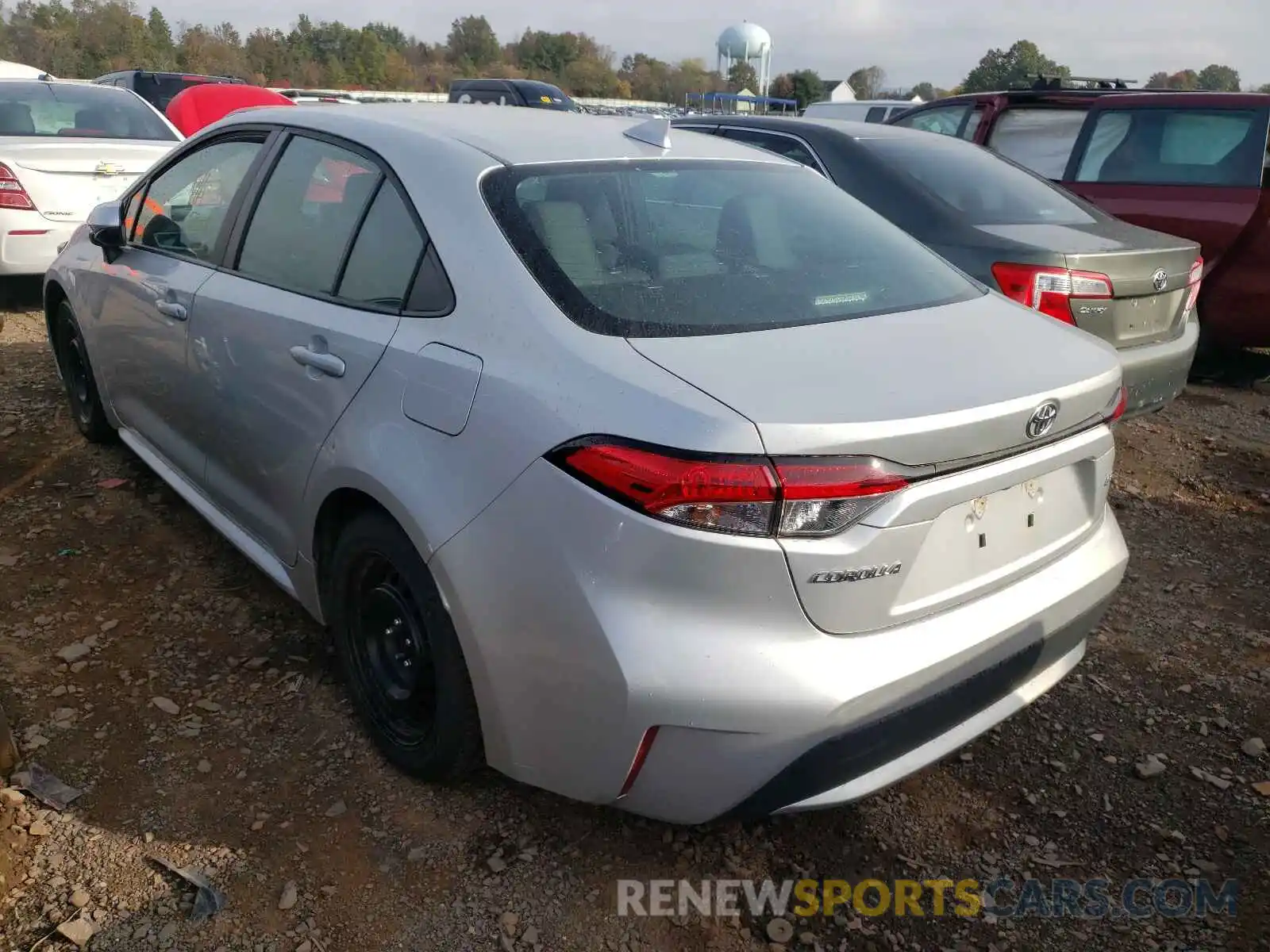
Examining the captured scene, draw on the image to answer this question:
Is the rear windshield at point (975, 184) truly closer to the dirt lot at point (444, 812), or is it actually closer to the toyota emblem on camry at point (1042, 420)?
the dirt lot at point (444, 812)

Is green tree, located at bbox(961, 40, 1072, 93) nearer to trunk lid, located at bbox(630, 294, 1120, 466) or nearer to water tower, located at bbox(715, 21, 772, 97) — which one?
water tower, located at bbox(715, 21, 772, 97)

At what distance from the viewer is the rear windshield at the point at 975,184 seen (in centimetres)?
456

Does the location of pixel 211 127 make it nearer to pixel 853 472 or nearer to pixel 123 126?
pixel 853 472

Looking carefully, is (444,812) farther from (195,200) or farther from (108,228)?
(108,228)

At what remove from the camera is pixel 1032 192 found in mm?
4871

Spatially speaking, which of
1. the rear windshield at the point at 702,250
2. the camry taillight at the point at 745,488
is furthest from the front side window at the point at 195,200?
the camry taillight at the point at 745,488

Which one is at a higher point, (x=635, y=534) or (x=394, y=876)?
(x=635, y=534)

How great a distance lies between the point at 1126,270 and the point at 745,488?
320cm

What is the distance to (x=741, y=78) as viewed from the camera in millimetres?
85875

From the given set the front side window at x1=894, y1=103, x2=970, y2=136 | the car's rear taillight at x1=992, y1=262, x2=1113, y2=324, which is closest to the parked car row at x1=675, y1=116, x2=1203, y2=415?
the car's rear taillight at x1=992, y1=262, x2=1113, y2=324

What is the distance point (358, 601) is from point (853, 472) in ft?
4.61

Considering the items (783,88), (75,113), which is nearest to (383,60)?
Answer: (783,88)

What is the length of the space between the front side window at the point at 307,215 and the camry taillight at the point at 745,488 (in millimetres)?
1247

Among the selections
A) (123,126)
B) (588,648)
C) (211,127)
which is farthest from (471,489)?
(123,126)
